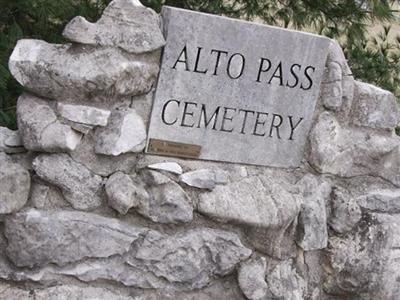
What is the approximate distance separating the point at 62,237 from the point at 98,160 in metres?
0.25

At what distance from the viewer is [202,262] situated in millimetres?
2447

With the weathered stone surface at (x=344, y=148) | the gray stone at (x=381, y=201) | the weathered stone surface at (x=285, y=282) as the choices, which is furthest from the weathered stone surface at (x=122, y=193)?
the gray stone at (x=381, y=201)

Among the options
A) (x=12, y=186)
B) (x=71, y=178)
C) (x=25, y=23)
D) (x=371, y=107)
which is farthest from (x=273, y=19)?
(x=12, y=186)

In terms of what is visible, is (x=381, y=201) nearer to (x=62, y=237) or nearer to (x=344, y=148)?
(x=344, y=148)

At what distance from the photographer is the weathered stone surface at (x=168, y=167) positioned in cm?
238

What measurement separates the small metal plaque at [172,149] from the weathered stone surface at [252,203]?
0.13m

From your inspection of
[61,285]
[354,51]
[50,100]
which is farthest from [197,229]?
[354,51]

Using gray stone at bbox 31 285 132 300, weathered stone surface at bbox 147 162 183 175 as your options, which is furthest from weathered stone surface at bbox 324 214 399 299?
gray stone at bbox 31 285 132 300

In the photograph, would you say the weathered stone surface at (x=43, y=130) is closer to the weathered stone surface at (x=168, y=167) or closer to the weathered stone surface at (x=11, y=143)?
the weathered stone surface at (x=11, y=143)

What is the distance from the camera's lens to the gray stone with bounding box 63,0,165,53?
7.43 ft

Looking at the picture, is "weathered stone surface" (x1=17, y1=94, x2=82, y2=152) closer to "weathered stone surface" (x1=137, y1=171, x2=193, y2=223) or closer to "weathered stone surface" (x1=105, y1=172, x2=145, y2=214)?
A: "weathered stone surface" (x1=105, y1=172, x2=145, y2=214)

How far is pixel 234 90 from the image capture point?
→ 2.46 metres

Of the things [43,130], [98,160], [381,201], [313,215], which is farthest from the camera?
[381,201]

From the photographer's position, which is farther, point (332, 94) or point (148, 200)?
point (332, 94)
